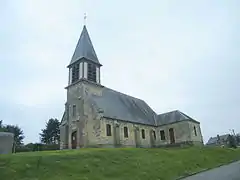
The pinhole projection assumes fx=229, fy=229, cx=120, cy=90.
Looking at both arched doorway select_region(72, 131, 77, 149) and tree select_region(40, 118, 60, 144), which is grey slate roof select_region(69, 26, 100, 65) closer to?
arched doorway select_region(72, 131, 77, 149)

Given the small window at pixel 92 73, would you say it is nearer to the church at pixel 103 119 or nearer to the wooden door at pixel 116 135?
the church at pixel 103 119

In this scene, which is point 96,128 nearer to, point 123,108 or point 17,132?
point 123,108

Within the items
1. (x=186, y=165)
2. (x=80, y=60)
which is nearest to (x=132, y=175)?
(x=186, y=165)

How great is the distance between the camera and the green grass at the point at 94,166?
12.0m

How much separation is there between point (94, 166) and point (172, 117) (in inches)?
967

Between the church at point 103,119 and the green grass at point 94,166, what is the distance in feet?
31.9

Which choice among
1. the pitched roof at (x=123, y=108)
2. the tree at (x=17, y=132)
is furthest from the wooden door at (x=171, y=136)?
the tree at (x=17, y=132)

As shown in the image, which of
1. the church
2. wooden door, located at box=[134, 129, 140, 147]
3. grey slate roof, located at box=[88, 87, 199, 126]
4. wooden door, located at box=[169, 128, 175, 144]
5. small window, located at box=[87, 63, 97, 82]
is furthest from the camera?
wooden door, located at box=[169, 128, 175, 144]

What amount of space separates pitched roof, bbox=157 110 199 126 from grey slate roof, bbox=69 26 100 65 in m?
14.2

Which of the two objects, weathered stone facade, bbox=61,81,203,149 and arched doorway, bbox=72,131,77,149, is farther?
arched doorway, bbox=72,131,77,149

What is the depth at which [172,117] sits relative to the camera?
36469 mm

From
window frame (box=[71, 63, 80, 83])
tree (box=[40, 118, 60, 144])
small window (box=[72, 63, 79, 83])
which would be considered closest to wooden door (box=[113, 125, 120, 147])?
window frame (box=[71, 63, 80, 83])

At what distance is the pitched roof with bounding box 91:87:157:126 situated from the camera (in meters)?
29.4

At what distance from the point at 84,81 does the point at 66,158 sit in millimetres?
16296
